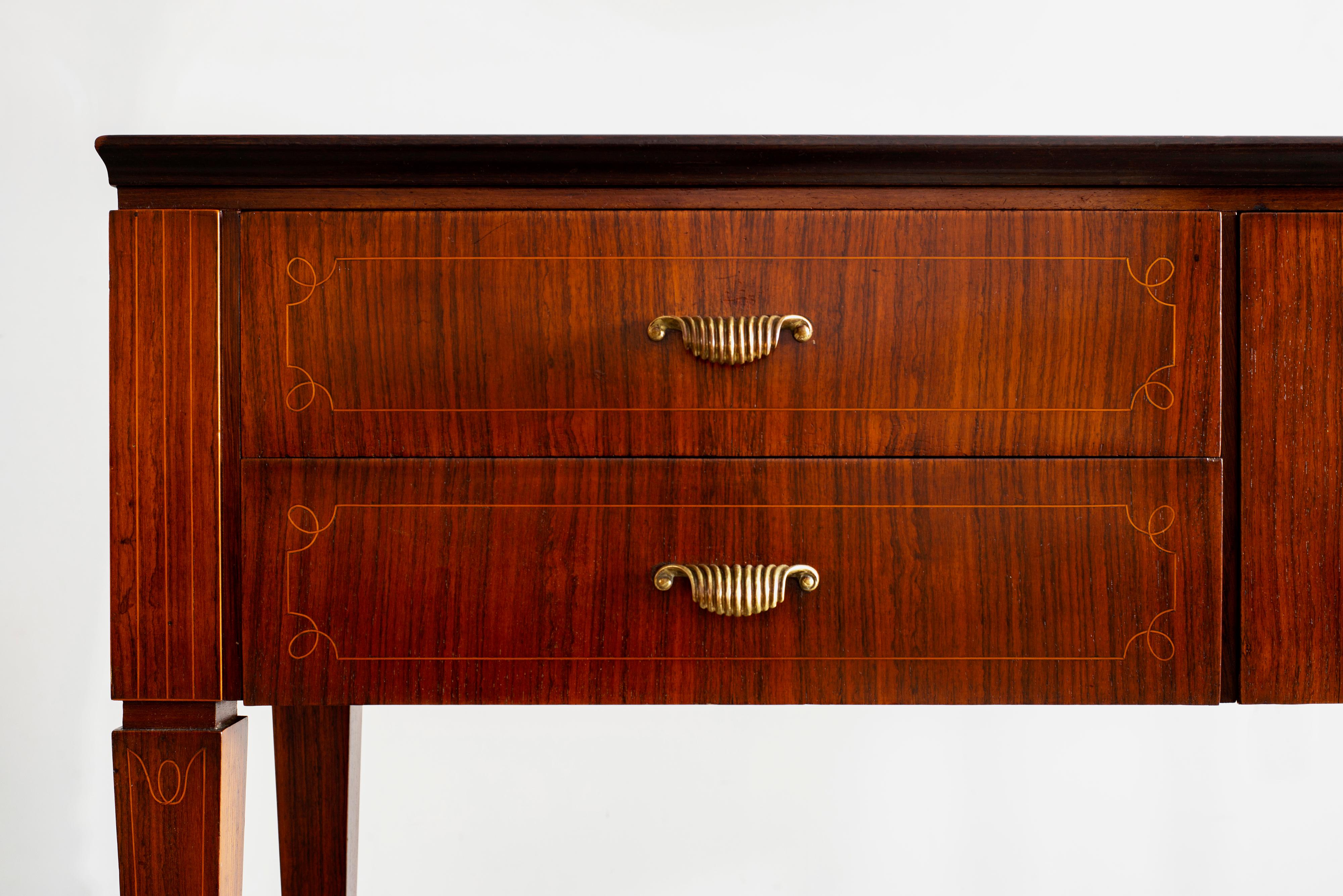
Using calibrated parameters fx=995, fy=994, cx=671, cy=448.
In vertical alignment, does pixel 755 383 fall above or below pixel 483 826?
above

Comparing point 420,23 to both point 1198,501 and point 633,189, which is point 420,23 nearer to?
point 633,189

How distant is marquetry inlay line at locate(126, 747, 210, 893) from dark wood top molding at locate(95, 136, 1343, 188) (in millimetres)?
388

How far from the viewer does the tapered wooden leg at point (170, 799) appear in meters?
0.66

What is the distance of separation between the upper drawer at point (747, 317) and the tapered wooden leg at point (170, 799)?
7.7 inches

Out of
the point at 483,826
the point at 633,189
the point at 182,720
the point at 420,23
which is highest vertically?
the point at 420,23

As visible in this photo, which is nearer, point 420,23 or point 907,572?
point 907,572

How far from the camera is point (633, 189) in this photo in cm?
67

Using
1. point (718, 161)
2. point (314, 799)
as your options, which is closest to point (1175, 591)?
point (718, 161)

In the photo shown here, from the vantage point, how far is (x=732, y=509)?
0.67 m

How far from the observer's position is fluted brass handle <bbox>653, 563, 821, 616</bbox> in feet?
2.13

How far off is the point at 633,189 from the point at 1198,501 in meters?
0.43

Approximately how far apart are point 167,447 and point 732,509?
377 mm

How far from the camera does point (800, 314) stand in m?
0.67

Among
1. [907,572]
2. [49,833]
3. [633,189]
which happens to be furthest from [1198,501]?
[49,833]
